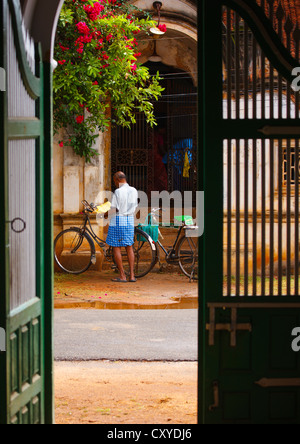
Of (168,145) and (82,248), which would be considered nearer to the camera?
(82,248)

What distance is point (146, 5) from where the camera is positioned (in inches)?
533

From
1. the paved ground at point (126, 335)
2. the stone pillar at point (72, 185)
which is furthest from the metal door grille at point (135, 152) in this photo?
the paved ground at point (126, 335)

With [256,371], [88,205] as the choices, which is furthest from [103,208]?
[256,371]

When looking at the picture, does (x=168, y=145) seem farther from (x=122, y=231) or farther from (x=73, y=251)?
(x=122, y=231)

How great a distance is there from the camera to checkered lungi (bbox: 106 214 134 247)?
37.7 feet

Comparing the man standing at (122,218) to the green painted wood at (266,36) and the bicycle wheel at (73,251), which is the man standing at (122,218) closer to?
the bicycle wheel at (73,251)

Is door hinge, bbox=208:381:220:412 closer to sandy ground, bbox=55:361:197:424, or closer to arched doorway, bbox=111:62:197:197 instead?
sandy ground, bbox=55:361:197:424

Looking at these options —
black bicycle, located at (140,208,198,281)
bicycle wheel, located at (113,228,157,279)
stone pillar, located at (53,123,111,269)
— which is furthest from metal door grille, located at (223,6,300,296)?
stone pillar, located at (53,123,111,269)

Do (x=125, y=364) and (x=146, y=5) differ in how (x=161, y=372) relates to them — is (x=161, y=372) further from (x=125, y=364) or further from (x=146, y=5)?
(x=146, y=5)

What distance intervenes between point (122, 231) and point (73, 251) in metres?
1.37

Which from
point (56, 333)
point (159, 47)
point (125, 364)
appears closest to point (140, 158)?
point (159, 47)

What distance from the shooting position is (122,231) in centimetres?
1154

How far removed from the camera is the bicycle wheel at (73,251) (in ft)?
40.5

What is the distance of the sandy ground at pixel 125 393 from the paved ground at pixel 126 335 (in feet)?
0.87
